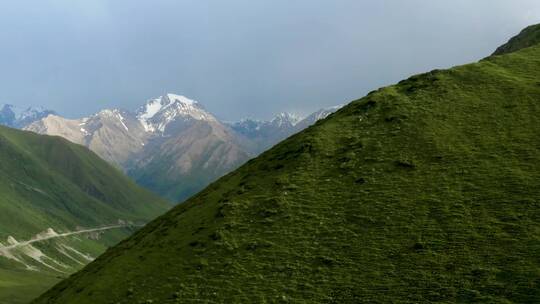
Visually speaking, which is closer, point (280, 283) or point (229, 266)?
point (280, 283)

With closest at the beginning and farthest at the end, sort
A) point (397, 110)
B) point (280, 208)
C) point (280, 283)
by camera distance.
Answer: point (280, 283) < point (280, 208) < point (397, 110)

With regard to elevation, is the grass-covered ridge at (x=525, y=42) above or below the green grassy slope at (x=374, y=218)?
above

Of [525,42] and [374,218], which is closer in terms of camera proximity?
[374,218]

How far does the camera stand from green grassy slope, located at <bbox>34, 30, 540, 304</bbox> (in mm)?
41781

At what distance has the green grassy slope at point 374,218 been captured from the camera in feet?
137

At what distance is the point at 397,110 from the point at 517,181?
70.2ft

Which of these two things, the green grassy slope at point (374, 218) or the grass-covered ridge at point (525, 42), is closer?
the green grassy slope at point (374, 218)

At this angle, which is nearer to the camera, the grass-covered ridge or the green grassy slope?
the green grassy slope

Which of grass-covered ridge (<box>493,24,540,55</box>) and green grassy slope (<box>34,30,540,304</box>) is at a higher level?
grass-covered ridge (<box>493,24,540,55</box>)

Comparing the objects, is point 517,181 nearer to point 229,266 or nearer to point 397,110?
point 397,110

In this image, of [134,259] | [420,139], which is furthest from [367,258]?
[134,259]

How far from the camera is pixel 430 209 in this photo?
1929 inches

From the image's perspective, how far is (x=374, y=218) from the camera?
49.5m

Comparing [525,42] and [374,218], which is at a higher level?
[525,42]
